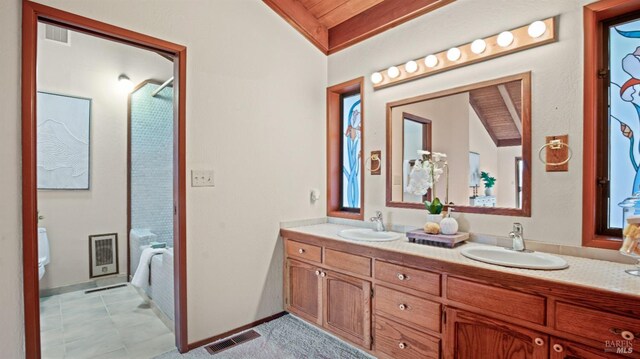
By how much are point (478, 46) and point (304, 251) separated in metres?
1.80

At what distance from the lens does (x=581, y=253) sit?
1590mm

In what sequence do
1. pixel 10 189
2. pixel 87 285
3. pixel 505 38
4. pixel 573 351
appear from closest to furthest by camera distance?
pixel 573 351, pixel 10 189, pixel 505 38, pixel 87 285

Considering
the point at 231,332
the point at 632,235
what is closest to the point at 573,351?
the point at 632,235

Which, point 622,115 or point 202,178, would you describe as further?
point 202,178

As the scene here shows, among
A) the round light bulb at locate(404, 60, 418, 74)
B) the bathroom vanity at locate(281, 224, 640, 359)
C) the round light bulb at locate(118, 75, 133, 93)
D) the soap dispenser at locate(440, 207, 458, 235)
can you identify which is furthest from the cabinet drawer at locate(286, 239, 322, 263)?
the round light bulb at locate(118, 75, 133, 93)

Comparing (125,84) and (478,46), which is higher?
(125,84)

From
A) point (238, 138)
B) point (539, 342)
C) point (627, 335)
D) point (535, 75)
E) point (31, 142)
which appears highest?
point (535, 75)

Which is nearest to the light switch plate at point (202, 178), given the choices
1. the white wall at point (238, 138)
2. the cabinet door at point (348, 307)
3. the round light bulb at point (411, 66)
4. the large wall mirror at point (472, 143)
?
the white wall at point (238, 138)

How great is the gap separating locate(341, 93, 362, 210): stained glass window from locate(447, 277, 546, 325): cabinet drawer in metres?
1.37

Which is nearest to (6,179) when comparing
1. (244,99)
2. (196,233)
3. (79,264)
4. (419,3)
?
(196,233)

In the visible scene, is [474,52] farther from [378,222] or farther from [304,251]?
[304,251]

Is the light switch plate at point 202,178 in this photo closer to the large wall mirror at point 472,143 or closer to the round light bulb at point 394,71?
the large wall mirror at point 472,143

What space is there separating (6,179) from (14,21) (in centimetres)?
75

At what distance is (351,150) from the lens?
2.88 metres
